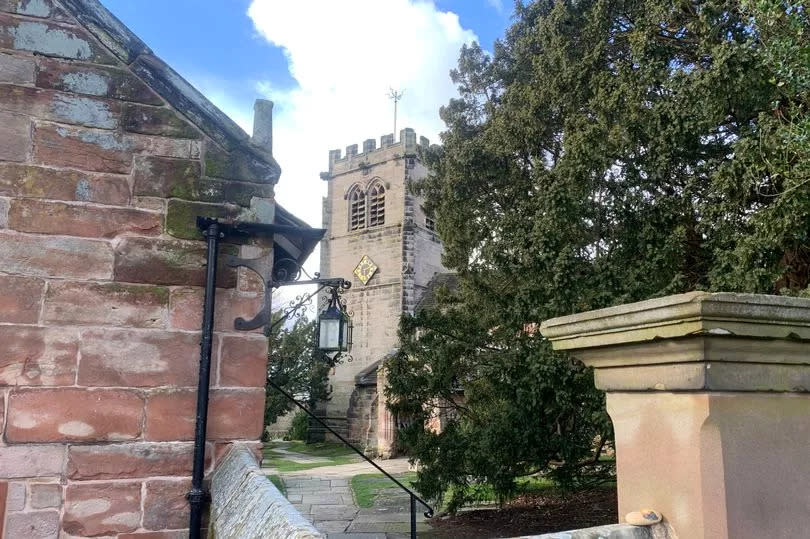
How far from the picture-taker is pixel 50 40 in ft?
12.2

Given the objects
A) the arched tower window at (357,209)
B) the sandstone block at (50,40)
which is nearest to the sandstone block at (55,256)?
the sandstone block at (50,40)

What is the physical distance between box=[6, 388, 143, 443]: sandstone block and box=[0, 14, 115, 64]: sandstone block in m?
1.88

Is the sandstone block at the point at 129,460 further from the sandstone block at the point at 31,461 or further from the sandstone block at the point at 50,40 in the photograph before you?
the sandstone block at the point at 50,40

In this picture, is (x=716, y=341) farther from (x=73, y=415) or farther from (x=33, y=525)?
(x=33, y=525)

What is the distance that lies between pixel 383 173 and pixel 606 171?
90.9ft

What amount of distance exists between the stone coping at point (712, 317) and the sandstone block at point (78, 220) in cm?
281

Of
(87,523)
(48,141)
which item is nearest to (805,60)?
(48,141)

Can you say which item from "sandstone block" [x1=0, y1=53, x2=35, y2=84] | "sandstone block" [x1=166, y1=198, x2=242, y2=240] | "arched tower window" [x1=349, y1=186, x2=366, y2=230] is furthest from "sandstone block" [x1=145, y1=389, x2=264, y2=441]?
"arched tower window" [x1=349, y1=186, x2=366, y2=230]

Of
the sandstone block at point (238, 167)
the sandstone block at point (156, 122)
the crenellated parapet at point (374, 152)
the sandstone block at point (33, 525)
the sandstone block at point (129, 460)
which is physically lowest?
the sandstone block at point (33, 525)

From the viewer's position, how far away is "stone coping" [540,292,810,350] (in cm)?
156

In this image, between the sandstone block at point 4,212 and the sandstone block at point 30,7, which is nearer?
the sandstone block at point 4,212

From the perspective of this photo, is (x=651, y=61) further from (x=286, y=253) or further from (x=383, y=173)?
(x=383, y=173)

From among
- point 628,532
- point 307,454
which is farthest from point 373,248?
point 628,532

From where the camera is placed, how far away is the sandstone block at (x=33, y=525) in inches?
130
